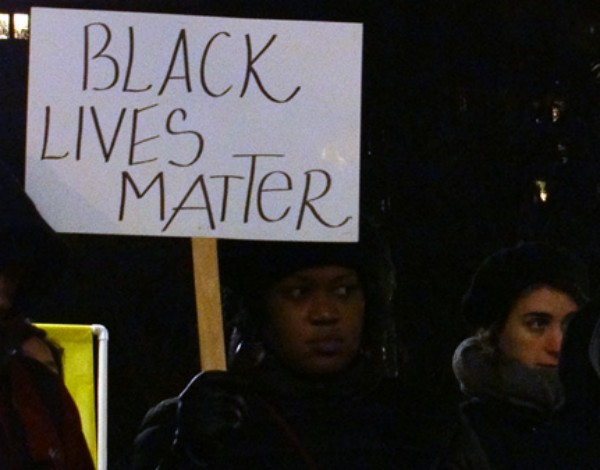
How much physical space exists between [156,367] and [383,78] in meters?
1.08

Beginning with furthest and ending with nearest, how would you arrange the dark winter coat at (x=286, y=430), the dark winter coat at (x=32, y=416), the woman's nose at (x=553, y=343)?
1. the woman's nose at (x=553, y=343)
2. the dark winter coat at (x=286, y=430)
3. the dark winter coat at (x=32, y=416)

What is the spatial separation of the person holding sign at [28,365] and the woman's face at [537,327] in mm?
982

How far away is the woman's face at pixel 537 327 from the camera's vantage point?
306 cm

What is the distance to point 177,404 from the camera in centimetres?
254

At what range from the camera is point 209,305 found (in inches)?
111

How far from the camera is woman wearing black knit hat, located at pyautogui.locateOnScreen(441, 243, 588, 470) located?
286 cm

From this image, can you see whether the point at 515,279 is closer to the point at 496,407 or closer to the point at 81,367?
the point at 496,407

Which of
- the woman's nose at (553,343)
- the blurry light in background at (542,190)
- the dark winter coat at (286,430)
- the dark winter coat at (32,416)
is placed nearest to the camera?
the dark winter coat at (32,416)

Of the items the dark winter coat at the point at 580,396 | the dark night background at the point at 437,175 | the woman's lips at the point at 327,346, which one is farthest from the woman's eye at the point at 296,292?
the dark night background at the point at 437,175

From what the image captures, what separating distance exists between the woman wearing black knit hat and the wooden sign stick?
46 centimetres

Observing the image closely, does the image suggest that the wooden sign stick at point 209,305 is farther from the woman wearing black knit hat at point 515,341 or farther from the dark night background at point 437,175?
the dark night background at point 437,175

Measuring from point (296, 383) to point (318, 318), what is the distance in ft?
0.38

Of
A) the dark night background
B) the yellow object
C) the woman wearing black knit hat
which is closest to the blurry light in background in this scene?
the dark night background

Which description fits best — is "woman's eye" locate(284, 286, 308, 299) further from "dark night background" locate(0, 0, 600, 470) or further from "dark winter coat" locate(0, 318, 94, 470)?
"dark night background" locate(0, 0, 600, 470)
